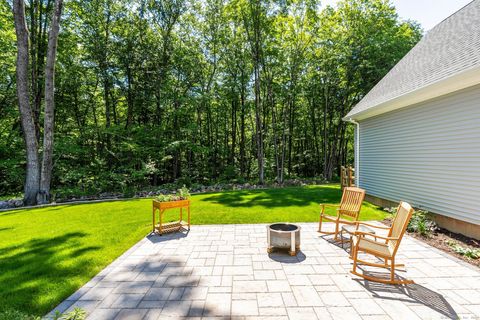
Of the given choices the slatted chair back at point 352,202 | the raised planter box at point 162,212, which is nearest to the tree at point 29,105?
the raised planter box at point 162,212

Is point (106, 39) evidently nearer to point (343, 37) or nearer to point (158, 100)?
point (158, 100)

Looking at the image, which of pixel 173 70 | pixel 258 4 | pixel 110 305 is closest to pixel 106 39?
pixel 173 70

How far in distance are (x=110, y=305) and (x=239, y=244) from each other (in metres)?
2.42

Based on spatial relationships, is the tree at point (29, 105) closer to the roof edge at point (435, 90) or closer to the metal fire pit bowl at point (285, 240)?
the metal fire pit bowl at point (285, 240)

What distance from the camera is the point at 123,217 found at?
21.8 ft

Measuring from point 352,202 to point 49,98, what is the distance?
11535 millimetres

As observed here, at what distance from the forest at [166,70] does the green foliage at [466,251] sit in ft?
A: 34.2

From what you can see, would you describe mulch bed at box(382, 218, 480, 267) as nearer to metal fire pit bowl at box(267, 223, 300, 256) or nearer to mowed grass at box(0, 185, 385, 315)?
mowed grass at box(0, 185, 385, 315)

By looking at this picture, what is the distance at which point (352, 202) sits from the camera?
16.7 feet

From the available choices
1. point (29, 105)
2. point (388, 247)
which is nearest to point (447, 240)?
point (388, 247)

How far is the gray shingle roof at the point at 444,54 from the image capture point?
16.3 ft

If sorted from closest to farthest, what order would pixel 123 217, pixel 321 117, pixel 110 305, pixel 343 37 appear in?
pixel 110 305 < pixel 123 217 < pixel 343 37 < pixel 321 117

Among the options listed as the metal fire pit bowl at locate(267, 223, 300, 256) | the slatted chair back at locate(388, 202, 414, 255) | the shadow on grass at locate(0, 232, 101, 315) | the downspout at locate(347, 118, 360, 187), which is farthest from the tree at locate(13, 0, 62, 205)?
the downspout at locate(347, 118, 360, 187)

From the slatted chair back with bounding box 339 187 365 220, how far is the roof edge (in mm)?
2784
